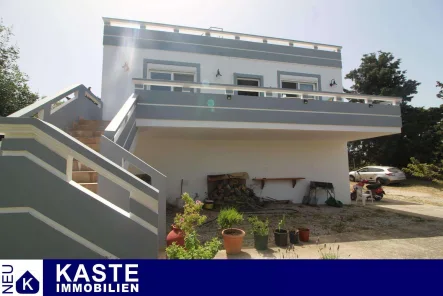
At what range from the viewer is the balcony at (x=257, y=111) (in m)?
7.17

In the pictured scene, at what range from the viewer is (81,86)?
7.50m

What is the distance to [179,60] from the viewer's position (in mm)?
9945

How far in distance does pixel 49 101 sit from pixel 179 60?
578 cm

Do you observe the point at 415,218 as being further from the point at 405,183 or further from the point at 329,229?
the point at 405,183

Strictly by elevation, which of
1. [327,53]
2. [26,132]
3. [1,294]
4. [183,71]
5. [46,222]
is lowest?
[1,294]

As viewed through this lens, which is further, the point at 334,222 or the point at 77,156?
the point at 334,222

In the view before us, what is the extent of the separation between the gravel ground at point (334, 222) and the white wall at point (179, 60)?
505 cm

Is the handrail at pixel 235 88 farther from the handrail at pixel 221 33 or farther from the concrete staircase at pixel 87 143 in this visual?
the handrail at pixel 221 33

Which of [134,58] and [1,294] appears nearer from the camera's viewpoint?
[1,294]

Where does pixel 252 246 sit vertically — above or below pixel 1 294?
below

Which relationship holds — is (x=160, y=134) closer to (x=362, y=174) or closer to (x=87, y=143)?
(x=87, y=143)

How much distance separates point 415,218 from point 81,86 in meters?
12.5

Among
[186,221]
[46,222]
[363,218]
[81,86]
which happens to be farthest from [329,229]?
[81,86]

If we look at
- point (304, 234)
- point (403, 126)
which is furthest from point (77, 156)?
point (403, 126)
